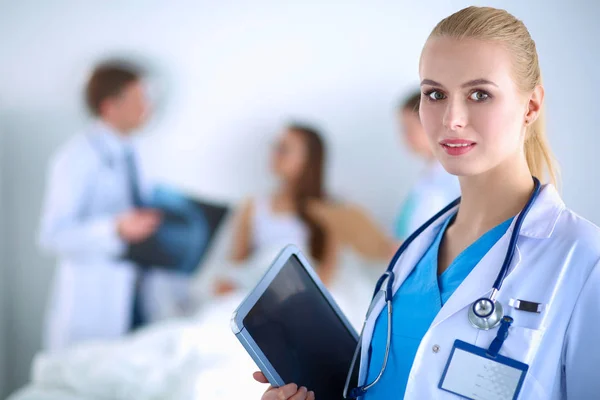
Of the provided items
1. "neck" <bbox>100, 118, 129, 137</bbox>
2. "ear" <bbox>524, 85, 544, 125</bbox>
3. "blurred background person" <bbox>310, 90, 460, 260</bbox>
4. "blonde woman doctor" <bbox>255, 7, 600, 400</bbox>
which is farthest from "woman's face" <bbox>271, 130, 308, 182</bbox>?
"ear" <bbox>524, 85, 544, 125</bbox>

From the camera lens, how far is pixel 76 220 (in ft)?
10.5

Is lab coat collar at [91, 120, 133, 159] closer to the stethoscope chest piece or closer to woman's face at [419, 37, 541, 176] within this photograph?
woman's face at [419, 37, 541, 176]

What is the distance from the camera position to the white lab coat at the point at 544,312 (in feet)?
2.81

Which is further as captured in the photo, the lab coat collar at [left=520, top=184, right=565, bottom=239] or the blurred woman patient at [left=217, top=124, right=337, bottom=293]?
the blurred woman patient at [left=217, top=124, right=337, bottom=293]

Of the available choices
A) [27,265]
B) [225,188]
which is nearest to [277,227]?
[225,188]

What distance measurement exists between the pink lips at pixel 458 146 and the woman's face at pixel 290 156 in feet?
7.36

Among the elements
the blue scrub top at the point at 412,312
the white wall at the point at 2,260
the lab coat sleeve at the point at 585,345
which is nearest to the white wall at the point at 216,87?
the white wall at the point at 2,260

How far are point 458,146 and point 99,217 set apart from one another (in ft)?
8.53

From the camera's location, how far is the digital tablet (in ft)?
3.45

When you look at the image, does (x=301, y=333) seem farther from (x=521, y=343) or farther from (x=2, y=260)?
(x=2, y=260)

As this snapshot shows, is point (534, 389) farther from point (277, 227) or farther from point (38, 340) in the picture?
point (38, 340)

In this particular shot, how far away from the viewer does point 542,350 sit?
34.6 inches

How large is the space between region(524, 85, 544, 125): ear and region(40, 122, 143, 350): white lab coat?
8.49ft

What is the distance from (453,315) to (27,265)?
115 inches
